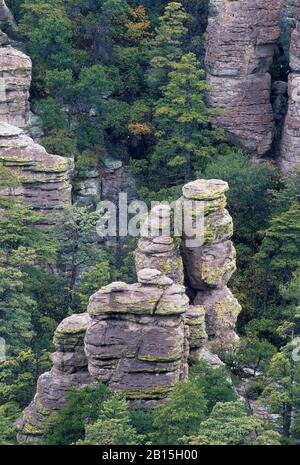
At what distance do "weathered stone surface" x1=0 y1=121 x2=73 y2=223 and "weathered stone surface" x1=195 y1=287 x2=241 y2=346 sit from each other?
596cm

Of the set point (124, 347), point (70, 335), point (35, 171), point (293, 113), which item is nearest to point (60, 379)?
point (70, 335)

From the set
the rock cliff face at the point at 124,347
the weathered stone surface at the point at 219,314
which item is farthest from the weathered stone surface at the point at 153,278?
the weathered stone surface at the point at 219,314

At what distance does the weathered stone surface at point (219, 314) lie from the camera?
59.9m

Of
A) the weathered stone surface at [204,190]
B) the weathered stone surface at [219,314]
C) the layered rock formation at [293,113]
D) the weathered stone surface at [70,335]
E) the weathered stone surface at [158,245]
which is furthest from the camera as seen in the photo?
the layered rock formation at [293,113]

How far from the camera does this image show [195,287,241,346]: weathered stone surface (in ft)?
196

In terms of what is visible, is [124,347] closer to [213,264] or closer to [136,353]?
[136,353]

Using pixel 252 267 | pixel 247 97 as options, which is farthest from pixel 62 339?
pixel 247 97

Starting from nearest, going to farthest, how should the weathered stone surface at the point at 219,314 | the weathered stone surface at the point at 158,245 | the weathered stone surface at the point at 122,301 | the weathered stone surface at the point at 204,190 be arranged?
the weathered stone surface at the point at 122,301, the weathered stone surface at the point at 158,245, the weathered stone surface at the point at 204,190, the weathered stone surface at the point at 219,314

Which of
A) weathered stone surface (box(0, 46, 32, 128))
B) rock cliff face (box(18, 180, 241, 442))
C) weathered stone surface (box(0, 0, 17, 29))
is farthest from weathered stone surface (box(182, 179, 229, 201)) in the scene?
weathered stone surface (box(0, 0, 17, 29))

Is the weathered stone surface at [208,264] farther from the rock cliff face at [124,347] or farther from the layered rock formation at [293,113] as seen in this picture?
the layered rock formation at [293,113]

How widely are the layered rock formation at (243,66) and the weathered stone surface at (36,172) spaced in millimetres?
8481

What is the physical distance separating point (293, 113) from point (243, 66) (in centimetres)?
261
